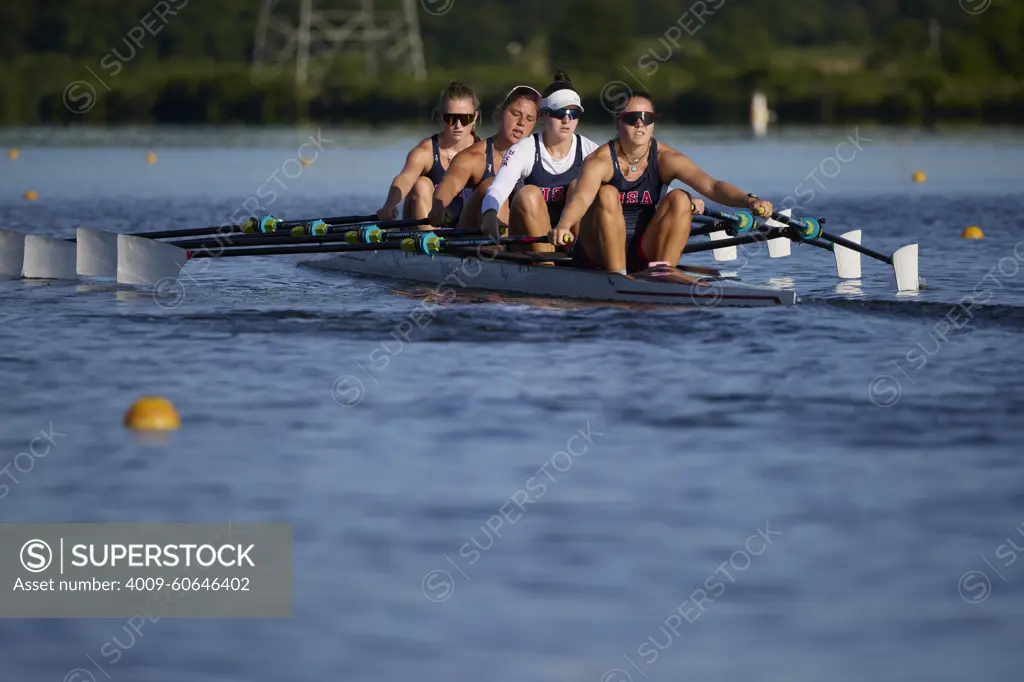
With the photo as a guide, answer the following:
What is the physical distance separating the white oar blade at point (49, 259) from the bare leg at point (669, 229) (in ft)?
19.7

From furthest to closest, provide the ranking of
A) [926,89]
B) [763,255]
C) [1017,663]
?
[926,89] < [763,255] < [1017,663]

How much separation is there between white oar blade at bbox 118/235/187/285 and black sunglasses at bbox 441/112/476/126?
252 cm

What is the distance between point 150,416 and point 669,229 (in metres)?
4.70

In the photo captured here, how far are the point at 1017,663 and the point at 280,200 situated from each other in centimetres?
2631

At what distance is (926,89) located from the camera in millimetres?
63062

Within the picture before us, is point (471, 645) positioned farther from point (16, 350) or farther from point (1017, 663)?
point (16, 350)

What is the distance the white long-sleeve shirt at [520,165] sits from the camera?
501 inches

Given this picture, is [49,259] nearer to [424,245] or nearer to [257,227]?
[257,227]

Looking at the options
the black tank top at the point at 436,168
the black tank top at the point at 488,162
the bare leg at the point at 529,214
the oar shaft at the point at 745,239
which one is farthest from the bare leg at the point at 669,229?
the black tank top at the point at 436,168

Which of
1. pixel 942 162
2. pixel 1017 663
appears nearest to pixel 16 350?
pixel 1017 663

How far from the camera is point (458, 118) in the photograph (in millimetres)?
14625

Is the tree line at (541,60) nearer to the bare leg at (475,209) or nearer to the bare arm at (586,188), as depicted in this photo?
the bare leg at (475,209)

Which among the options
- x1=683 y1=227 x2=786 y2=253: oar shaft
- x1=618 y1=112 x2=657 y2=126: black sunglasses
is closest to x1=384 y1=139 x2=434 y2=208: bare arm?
x1=683 y1=227 x2=786 y2=253: oar shaft

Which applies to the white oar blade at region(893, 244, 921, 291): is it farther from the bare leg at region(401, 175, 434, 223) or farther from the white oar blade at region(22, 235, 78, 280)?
the white oar blade at region(22, 235, 78, 280)
